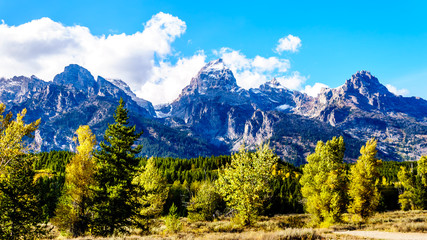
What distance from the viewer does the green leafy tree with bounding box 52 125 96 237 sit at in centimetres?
2562

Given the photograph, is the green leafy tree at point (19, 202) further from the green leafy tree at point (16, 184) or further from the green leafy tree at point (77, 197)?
the green leafy tree at point (77, 197)

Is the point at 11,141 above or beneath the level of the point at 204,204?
above

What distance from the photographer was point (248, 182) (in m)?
23.5

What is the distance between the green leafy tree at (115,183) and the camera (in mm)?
24703

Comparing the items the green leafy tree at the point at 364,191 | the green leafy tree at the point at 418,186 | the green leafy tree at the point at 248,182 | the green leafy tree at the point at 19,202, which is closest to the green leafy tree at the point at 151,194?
the green leafy tree at the point at 19,202

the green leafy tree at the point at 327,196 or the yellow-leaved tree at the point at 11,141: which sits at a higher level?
the yellow-leaved tree at the point at 11,141

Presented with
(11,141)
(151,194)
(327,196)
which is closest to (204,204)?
(151,194)

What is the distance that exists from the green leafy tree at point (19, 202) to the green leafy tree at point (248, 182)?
1784cm

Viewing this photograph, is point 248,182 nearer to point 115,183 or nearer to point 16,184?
point 115,183

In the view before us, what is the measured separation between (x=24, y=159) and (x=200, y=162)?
415 ft

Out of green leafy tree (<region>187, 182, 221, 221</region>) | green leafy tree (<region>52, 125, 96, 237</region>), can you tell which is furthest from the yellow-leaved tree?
green leafy tree (<region>187, 182, 221, 221</region>)

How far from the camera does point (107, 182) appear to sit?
25.2 m

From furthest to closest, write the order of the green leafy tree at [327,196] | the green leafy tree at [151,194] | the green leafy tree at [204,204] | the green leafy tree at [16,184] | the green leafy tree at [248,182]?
1. the green leafy tree at [204,204]
2. the green leafy tree at [151,194]
3. the green leafy tree at [327,196]
4. the green leafy tree at [248,182]
5. the green leafy tree at [16,184]

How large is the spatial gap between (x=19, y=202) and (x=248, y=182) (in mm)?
21786
